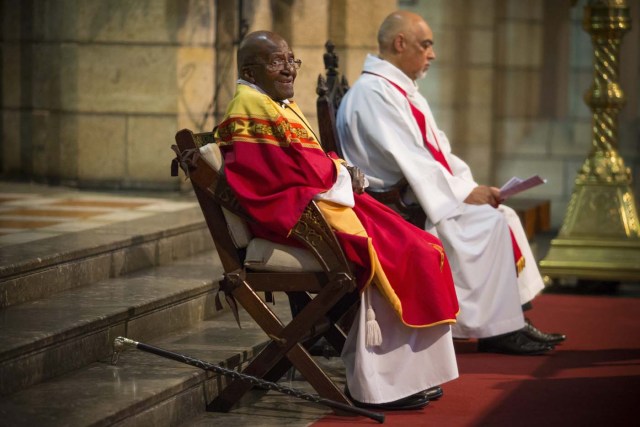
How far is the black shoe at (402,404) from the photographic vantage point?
5273 mm

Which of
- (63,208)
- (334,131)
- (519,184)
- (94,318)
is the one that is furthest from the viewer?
(63,208)

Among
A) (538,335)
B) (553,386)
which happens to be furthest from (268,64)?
(538,335)

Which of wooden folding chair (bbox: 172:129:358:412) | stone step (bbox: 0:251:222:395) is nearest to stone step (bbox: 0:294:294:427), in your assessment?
stone step (bbox: 0:251:222:395)

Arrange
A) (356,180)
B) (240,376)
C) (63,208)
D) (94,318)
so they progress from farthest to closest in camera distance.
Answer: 1. (63,208)
2. (356,180)
3. (94,318)
4. (240,376)

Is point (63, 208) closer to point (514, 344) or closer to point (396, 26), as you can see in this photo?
point (396, 26)

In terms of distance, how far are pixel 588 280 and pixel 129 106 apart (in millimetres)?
3321

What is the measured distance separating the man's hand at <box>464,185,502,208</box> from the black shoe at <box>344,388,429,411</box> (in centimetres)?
166

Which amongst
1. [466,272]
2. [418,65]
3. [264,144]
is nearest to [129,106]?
[418,65]

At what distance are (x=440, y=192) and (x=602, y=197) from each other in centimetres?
268

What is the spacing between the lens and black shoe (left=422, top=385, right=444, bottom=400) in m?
5.48

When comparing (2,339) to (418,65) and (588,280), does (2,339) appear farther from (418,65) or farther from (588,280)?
(588,280)

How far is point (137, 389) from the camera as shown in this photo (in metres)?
4.82

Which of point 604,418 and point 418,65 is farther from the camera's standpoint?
point 418,65

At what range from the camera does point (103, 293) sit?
5.90 metres
